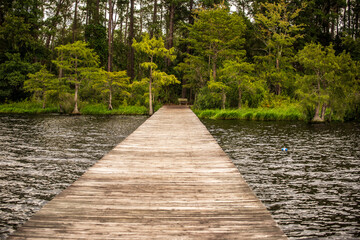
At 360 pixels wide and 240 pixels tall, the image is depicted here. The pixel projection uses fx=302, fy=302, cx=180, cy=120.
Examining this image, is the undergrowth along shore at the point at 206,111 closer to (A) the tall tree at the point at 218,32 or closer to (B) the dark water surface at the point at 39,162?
(A) the tall tree at the point at 218,32

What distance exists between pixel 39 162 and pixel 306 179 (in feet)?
25.0

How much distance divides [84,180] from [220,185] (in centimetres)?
234

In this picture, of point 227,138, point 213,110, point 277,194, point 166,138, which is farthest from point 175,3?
point 277,194

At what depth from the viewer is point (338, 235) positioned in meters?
4.54

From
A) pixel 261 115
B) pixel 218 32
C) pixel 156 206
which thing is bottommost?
pixel 156 206

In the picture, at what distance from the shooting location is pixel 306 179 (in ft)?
24.8

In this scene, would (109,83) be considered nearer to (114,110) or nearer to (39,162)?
(114,110)

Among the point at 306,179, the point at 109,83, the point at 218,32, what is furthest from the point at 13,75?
the point at 306,179

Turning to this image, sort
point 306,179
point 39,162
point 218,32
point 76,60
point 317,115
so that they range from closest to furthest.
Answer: point 306,179
point 39,162
point 317,115
point 76,60
point 218,32

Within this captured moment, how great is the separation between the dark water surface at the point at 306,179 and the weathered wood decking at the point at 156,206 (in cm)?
111

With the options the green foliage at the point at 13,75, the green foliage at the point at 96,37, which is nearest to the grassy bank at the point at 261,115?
the green foliage at the point at 96,37

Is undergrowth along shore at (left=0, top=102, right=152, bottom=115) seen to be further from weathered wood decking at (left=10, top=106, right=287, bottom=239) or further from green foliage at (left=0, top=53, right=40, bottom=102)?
weathered wood decking at (left=10, top=106, right=287, bottom=239)

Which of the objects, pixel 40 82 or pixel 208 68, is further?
pixel 208 68

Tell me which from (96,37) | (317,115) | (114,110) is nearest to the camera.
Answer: (317,115)
